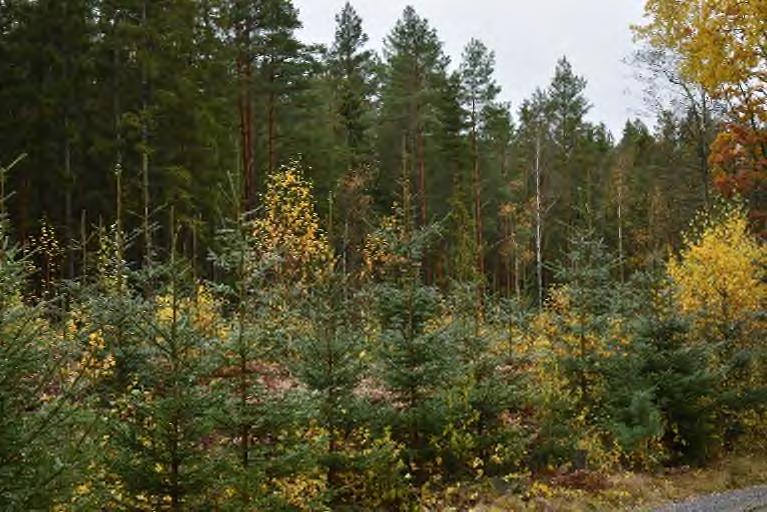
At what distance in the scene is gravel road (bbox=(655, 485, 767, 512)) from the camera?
9579mm

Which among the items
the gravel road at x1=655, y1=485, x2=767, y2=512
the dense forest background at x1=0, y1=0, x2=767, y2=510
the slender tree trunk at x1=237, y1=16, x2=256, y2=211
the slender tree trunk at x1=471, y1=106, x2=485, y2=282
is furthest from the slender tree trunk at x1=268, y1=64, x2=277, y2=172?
the gravel road at x1=655, y1=485, x2=767, y2=512

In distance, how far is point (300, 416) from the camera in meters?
8.19

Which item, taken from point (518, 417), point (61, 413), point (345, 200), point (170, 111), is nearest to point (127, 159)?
point (170, 111)

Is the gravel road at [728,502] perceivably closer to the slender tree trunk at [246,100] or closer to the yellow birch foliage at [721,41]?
the yellow birch foliage at [721,41]

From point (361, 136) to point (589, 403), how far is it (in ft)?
90.2

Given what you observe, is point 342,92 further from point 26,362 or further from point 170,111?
point 26,362

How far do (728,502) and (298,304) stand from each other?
8.03 m

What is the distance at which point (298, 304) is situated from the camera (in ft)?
46.8

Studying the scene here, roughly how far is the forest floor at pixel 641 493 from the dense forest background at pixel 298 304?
48cm

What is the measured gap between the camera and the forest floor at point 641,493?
1073 cm

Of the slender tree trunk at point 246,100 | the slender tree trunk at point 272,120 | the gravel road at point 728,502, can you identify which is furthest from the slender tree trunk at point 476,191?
the gravel road at point 728,502

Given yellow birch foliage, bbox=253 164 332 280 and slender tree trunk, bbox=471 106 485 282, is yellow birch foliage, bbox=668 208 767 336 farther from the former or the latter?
slender tree trunk, bbox=471 106 485 282

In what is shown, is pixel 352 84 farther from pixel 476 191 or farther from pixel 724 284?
pixel 724 284

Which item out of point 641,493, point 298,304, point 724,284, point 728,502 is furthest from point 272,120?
point 728,502
